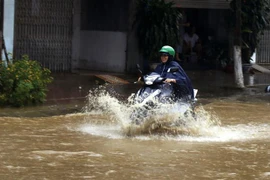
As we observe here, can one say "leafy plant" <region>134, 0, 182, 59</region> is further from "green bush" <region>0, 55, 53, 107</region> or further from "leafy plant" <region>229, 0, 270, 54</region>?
"green bush" <region>0, 55, 53, 107</region>

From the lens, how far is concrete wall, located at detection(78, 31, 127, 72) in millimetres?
19500

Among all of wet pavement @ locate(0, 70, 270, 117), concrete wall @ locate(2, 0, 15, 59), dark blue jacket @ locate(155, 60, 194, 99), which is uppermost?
concrete wall @ locate(2, 0, 15, 59)

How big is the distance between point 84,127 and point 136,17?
29.1 feet

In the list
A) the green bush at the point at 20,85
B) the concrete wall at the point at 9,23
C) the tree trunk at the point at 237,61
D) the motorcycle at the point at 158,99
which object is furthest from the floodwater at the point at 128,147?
the tree trunk at the point at 237,61

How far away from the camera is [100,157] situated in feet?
27.5

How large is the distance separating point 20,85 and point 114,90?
13.4 feet

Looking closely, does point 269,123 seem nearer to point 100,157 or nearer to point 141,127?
point 141,127

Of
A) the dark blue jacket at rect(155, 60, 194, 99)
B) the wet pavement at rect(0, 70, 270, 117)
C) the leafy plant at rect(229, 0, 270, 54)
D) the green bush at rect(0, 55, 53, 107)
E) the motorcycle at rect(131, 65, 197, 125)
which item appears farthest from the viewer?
the leafy plant at rect(229, 0, 270, 54)

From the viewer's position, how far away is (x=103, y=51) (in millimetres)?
19906

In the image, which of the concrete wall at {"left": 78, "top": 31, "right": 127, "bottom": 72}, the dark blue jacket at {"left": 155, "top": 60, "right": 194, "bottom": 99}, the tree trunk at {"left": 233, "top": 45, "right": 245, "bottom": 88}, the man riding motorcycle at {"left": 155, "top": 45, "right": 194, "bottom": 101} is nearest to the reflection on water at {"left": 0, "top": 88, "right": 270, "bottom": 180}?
the man riding motorcycle at {"left": 155, "top": 45, "right": 194, "bottom": 101}

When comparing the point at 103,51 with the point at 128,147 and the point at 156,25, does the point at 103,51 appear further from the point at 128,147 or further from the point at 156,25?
the point at 128,147

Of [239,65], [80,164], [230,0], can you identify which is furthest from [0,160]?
[230,0]

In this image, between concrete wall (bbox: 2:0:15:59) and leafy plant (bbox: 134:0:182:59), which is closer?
concrete wall (bbox: 2:0:15:59)

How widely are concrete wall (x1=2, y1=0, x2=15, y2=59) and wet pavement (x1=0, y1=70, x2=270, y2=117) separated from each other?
1.56m
